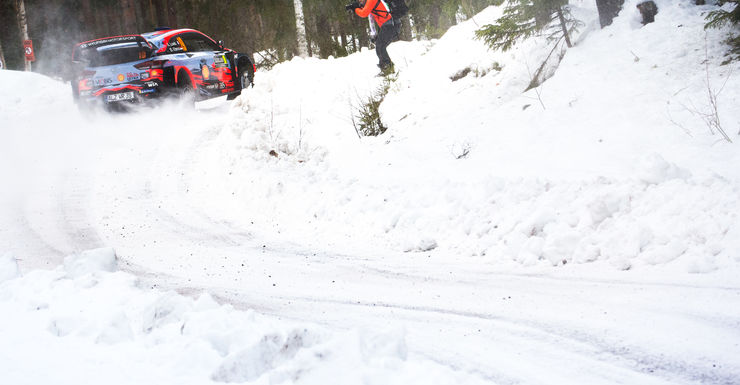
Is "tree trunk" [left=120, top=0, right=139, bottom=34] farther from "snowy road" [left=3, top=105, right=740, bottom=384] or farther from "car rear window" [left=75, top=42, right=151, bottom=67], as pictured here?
"snowy road" [left=3, top=105, right=740, bottom=384]

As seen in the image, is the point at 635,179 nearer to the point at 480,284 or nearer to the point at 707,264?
the point at 707,264

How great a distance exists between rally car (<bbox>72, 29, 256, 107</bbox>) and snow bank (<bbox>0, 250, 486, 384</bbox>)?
831 cm

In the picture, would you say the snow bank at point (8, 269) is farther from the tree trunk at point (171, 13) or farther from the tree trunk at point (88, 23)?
the tree trunk at point (88, 23)

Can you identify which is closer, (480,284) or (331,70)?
(480,284)

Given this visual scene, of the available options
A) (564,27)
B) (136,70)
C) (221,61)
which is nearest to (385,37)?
(221,61)

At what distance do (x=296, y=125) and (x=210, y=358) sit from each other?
793 cm

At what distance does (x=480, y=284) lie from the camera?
13.0 feet

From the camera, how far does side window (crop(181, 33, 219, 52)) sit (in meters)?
12.4

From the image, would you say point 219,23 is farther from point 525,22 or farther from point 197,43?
point 525,22

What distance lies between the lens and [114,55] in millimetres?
11164

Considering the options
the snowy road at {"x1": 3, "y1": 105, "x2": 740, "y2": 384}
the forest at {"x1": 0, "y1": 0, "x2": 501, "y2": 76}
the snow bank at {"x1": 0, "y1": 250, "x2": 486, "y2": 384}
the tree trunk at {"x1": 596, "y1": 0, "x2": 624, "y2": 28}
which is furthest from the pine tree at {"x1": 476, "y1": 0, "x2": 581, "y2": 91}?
the forest at {"x1": 0, "y1": 0, "x2": 501, "y2": 76}

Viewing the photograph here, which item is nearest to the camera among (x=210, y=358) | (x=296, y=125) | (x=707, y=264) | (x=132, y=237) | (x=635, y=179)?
(x=210, y=358)

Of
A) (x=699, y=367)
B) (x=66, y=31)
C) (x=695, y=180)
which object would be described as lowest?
(x=699, y=367)

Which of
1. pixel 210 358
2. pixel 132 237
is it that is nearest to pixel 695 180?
pixel 210 358
